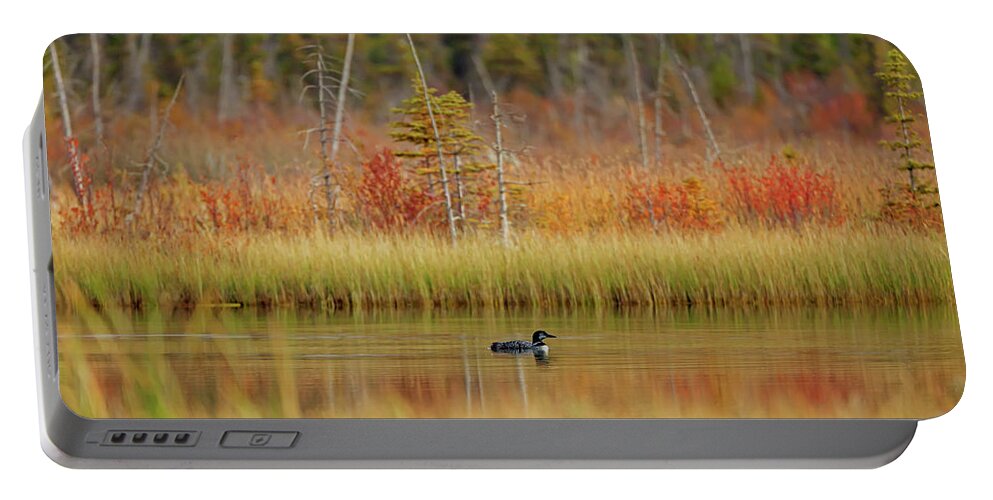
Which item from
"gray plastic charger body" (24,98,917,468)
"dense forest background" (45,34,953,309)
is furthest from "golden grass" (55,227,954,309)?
"gray plastic charger body" (24,98,917,468)

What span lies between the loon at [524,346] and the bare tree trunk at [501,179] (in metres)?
0.32

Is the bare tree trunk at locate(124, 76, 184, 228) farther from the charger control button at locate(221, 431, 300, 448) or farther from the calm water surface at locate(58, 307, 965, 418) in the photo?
the charger control button at locate(221, 431, 300, 448)

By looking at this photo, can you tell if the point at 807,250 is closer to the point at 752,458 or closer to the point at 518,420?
the point at 752,458

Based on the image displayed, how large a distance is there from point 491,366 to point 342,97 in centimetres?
96

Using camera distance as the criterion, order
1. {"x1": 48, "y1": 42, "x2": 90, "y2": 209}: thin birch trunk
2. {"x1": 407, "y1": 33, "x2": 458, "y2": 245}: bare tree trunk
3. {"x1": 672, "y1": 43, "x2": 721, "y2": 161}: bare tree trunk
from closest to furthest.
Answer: {"x1": 48, "y1": 42, "x2": 90, "y2": 209}: thin birch trunk
{"x1": 407, "y1": 33, "x2": 458, "y2": 245}: bare tree trunk
{"x1": 672, "y1": 43, "x2": 721, "y2": 161}: bare tree trunk

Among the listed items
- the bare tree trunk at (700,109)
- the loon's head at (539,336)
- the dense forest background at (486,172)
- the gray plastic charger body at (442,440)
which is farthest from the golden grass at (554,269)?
the gray plastic charger body at (442,440)

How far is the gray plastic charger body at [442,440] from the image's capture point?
3.94m

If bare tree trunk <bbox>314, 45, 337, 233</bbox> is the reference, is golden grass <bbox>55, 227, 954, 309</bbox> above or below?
below

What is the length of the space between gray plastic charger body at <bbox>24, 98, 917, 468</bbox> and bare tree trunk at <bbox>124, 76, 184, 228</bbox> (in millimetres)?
234

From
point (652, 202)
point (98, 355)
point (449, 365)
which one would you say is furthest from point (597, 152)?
point (98, 355)

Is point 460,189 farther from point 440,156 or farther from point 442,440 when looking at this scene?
point 442,440

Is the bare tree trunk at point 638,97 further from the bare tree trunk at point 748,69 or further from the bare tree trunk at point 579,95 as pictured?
the bare tree trunk at point 748,69

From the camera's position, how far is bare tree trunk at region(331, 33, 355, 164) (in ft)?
13.9

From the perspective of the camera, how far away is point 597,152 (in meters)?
4.29
